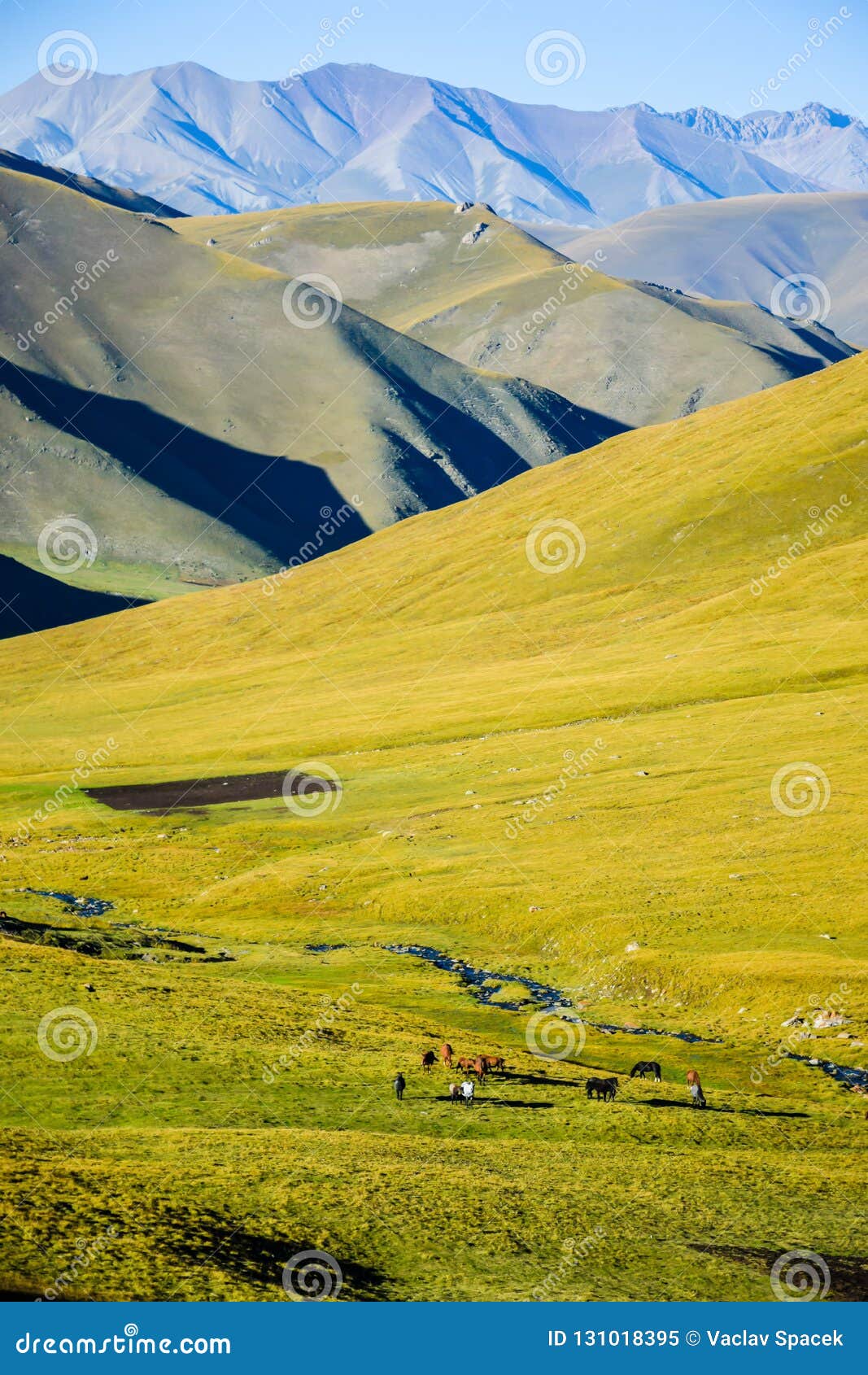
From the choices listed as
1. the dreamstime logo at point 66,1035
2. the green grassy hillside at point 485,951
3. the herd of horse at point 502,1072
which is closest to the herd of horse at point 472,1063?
the herd of horse at point 502,1072

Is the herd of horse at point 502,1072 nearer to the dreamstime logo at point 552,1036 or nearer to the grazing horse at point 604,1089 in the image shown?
the grazing horse at point 604,1089

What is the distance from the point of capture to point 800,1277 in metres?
30.1

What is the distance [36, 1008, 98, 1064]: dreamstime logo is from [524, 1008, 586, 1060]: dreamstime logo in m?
20.1

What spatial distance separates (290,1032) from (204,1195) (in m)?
20.8

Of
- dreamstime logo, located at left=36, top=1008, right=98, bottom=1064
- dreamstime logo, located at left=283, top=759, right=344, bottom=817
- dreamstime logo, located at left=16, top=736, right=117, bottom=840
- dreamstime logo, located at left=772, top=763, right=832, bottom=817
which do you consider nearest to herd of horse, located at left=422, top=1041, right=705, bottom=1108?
dreamstime logo, located at left=36, top=1008, right=98, bottom=1064

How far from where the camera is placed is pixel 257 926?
278ft

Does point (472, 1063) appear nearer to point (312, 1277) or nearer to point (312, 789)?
point (312, 1277)

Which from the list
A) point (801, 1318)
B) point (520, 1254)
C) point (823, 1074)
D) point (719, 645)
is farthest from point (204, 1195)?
point (719, 645)

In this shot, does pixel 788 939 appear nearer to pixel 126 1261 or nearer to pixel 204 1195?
pixel 204 1195

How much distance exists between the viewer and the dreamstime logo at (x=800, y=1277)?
2909 cm

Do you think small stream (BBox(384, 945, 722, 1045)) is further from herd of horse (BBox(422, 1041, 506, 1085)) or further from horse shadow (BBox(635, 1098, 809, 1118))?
herd of horse (BBox(422, 1041, 506, 1085))

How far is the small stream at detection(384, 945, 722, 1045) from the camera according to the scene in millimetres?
61406

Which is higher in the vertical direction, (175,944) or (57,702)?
(57,702)

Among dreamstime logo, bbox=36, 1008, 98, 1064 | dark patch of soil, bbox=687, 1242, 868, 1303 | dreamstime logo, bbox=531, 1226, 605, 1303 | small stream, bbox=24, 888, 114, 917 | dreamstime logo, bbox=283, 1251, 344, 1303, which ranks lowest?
dreamstime logo, bbox=283, 1251, 344, 1303
